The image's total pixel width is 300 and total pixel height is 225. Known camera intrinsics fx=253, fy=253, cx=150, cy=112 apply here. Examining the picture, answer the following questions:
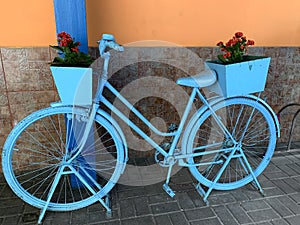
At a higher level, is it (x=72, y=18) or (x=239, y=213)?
(x=72, y=18)

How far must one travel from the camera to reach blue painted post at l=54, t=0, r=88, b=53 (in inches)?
77.5

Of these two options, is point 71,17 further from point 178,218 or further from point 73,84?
point 178,218

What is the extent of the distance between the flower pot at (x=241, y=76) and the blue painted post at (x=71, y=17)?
43.6 inches

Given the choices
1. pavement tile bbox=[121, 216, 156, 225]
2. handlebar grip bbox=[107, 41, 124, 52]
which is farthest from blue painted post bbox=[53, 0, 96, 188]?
pavement tile bbox=[121, 216, 156, 225]

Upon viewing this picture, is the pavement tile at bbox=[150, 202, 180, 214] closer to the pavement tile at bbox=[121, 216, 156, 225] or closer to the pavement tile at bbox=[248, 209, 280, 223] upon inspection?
the pavement tile at bbox=[121, 216, 156, 225]

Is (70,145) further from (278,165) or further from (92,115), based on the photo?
(278,165)

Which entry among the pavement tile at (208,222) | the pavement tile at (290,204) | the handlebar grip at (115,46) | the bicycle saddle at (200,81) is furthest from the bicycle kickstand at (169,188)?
the handlebar grip at (115,46)

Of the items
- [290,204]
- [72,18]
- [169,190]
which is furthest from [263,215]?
[72,18]

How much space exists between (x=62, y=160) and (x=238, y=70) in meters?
1.52

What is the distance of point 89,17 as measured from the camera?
7.63 feet

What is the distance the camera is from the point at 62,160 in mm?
1972

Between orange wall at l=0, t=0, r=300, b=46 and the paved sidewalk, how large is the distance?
1.41 meters

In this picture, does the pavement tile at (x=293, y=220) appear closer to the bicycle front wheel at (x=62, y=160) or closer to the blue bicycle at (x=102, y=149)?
the blue bicycle at (x=102, y=149)

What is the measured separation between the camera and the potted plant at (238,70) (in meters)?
1.91
